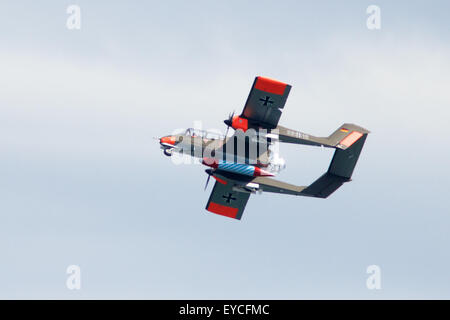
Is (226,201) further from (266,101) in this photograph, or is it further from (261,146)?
(266,101)

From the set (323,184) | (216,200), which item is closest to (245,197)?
(216,200)

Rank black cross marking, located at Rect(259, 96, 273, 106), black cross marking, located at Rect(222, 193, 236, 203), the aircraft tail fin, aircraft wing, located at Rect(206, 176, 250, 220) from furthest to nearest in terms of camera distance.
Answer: black cross marking, located at Rect(222, 193, 236, 203)
aircraft wing, located at Rect(206, 176, 250, 220)
the aircraft tail fin
black cross marking, located at Rect(259, 96, 273, 106)

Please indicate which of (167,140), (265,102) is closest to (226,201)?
(167,140)

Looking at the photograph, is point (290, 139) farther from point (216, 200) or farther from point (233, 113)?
point (216, 200)

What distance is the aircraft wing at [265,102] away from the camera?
247 ft

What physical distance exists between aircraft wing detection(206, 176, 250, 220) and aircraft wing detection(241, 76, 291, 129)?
8.41 meters

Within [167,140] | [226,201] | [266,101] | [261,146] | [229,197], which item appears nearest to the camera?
[266,101]

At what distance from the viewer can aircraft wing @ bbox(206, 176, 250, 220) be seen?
275ft

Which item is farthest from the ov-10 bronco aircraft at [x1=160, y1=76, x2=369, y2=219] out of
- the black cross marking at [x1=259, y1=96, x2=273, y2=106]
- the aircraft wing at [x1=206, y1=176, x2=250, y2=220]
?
the aircraft wing at [x1=206, y1=176, x2=250, y2=220]

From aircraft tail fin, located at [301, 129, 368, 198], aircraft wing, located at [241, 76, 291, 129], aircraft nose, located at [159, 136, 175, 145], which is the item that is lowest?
aircraft tail fin, located at [301, 129, 368, 198]

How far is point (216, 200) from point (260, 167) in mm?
6508

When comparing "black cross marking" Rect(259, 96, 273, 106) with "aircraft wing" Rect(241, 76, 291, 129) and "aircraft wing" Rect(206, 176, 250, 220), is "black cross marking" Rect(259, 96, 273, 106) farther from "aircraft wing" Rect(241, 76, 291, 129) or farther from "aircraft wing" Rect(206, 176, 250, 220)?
"aircraft wing" Rect(206, 176, 250, 220)

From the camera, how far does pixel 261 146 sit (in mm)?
78875

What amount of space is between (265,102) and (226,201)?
1172 cm
